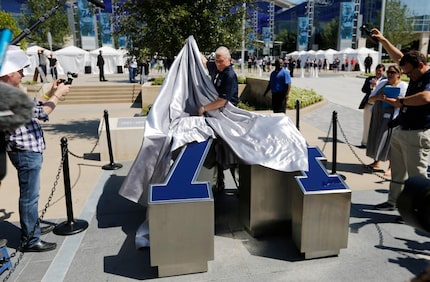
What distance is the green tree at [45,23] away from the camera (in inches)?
1820

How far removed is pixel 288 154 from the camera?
12.5ft

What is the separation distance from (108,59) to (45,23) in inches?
933

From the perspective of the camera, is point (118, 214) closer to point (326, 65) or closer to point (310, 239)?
point (310, 239)

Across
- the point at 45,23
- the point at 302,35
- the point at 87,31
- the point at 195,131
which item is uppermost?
the point at 45,23

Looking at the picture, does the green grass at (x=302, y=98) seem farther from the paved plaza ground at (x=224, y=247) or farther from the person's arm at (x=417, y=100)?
the person's arm at (x=417, y=100)

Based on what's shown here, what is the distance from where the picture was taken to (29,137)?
349 centimetres

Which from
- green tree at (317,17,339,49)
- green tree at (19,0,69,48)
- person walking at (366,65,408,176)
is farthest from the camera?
green tree at (317,17,339,49)

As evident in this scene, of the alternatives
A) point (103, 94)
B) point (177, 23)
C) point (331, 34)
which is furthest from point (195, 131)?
point (331, 34)

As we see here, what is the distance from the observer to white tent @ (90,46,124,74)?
32.0 metres

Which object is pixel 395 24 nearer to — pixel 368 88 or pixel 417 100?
pixel 368 88

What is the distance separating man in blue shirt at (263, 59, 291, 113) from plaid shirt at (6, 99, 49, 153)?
696 cm

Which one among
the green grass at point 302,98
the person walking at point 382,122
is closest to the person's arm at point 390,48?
the person walking at point 382,122

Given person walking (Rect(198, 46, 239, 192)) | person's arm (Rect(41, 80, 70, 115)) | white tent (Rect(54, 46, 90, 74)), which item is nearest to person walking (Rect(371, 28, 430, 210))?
person walking (Rect(198, 46, 239, 192))

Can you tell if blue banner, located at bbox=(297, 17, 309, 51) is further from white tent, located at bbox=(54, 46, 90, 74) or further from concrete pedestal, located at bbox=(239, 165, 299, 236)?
concrete pedestal, located at bbox=(239, 165, 299, 236)
